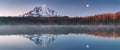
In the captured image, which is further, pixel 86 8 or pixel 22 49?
pixel 86 8

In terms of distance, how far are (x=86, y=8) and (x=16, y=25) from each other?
10655 mm

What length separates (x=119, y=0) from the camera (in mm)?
20828

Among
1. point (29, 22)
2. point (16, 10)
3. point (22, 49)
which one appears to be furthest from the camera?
point (29, 22)

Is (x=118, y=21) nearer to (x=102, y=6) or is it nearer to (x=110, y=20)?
(x=110, y=20)

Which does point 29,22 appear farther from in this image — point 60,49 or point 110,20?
point 60,49

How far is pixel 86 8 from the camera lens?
68.2 ft

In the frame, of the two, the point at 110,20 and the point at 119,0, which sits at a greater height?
the point at 119,0

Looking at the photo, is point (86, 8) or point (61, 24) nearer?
point (86, 8)

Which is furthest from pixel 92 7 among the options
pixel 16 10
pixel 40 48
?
pixel 40 48

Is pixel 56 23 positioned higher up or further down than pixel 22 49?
further down

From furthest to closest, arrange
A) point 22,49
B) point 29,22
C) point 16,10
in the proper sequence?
point 29,22 < point 16,10 < point 22,49

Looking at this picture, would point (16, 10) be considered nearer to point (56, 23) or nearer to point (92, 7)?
point (92, 7)

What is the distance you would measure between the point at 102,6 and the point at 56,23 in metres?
8.13

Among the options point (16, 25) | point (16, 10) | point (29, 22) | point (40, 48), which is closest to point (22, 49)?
point (40, 48)
